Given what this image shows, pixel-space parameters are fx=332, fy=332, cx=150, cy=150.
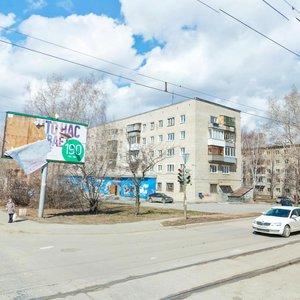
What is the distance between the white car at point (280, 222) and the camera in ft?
48.8

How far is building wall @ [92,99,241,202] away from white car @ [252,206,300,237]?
32.2m

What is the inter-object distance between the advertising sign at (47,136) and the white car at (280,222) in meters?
11.8

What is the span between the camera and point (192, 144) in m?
50.5

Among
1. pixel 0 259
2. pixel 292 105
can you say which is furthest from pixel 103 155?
pixel 292 105

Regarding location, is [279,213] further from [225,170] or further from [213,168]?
[225,170]

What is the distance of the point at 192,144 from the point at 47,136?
32.7 meters

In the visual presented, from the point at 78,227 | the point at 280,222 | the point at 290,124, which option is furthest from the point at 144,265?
the point at 290,124

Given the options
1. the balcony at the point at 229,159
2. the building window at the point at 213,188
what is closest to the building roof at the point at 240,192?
the building window at the point at 213,188

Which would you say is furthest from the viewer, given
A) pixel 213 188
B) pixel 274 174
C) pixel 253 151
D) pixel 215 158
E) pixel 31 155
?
pixel 274 174

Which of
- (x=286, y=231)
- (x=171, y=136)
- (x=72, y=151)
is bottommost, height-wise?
(x=286, y=231)

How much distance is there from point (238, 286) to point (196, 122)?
44.7 m

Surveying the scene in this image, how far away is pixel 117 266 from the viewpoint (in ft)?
28.1

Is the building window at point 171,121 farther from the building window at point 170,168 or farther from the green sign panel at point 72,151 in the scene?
the green sign panel at point 72,151

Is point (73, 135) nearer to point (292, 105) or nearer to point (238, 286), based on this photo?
point (238, 286)
